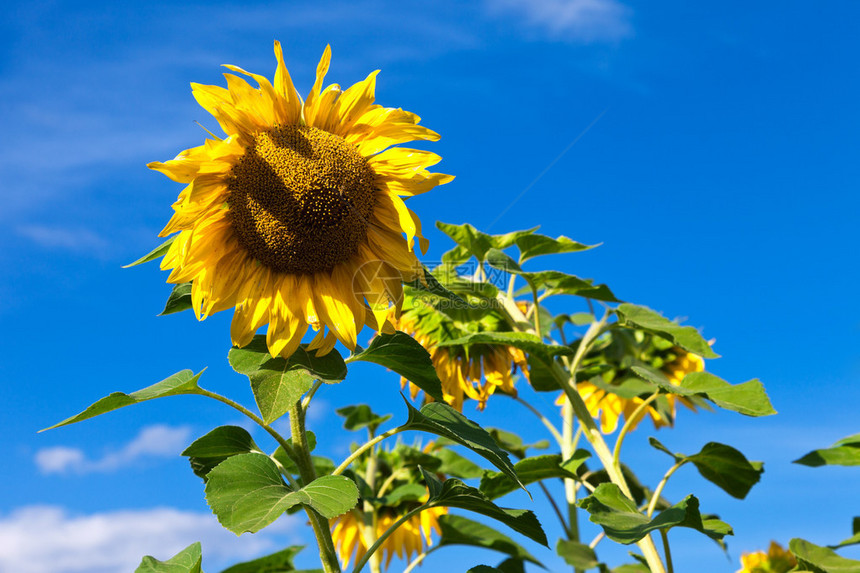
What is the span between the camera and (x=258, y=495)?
1.60 m

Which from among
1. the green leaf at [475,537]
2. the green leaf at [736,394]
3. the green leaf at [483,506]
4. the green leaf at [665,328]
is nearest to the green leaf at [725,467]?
the green leaf at [736,394]

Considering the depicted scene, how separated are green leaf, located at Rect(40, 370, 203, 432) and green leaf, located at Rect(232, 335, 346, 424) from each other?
0.13m

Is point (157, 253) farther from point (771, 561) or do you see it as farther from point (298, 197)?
point (771, 561)

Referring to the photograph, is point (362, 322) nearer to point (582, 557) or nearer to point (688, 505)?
point (688, 505)

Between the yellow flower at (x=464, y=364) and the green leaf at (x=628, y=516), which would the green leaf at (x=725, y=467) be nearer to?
the green leaf at (x=628, y=516)

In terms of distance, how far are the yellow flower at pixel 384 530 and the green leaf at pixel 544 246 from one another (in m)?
1.36

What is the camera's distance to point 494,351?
3109mm

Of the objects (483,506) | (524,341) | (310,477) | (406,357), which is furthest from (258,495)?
(524,341)

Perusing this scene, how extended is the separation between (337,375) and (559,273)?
1191 millimetres

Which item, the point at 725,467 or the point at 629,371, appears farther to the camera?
the point at 629,371

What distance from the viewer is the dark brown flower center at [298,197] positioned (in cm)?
181

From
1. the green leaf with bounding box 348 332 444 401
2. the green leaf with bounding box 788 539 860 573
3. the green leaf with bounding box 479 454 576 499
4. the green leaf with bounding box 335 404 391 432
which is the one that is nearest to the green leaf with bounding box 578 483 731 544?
the green leaf with bounding box 479 454 576 499

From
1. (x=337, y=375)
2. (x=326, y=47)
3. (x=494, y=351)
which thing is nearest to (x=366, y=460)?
(x=494, y=351)

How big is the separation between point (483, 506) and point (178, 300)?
909 mm
